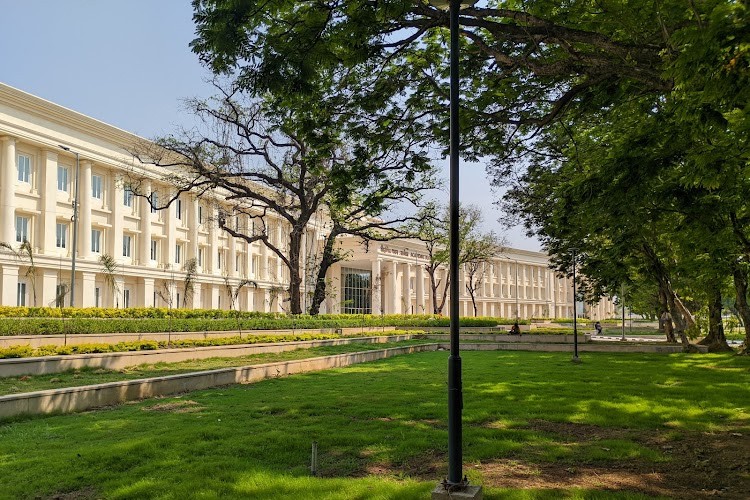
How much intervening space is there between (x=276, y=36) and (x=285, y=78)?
0.66m

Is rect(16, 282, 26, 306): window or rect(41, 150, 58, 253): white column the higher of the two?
rect(41, 150, 58, 253): white column

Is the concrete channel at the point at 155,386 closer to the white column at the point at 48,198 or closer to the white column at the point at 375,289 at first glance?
the white column at the point at 48,198

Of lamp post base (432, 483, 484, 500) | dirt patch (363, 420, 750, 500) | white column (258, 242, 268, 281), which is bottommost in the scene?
dirt patch (363, 420, 750, 500)

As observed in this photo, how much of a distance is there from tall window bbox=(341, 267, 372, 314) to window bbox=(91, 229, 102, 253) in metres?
35.3

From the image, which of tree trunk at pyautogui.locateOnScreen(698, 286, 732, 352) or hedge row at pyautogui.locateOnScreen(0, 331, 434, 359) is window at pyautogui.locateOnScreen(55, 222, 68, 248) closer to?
hedge row at pyautogui.locateOnScreen(0, 331, 434, 359)

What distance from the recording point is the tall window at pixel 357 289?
75000 mm

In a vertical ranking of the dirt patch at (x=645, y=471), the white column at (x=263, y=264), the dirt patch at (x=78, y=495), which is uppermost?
the white column at (x=263, y=264)

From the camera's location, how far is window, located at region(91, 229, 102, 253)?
41.9 metres

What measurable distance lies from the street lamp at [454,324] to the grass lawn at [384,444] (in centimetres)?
52

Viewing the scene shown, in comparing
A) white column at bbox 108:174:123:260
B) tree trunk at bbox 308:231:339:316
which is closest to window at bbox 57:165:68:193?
white column at bbox 108:174:123:260

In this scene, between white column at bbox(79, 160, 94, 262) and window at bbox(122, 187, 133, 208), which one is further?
window at bbox(122, 187, 133, 208)

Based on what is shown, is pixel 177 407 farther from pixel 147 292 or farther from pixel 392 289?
pixel 392 289

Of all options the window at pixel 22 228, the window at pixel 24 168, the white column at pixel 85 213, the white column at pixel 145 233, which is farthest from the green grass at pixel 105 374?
the white column at pixel 145 233

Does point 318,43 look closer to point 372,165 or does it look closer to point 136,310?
point 372,165
